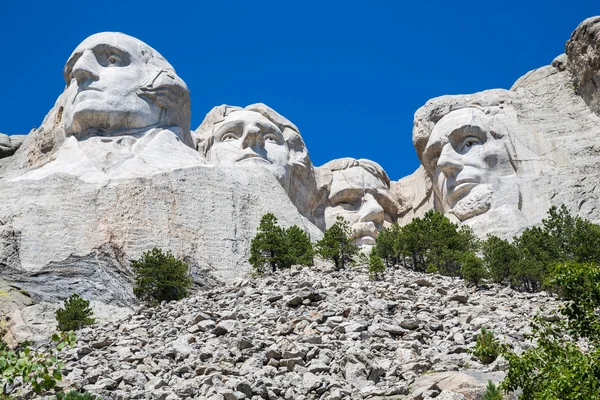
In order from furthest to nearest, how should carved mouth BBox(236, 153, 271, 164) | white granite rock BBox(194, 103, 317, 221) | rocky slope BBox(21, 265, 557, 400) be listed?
white granite rock BBox(194, 103, 317, 221)
carved mouth BBox(236, 153, 271, 164)
rocky slope BBox(21, 265, 557, 400)

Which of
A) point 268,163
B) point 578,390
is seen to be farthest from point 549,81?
point 578,390

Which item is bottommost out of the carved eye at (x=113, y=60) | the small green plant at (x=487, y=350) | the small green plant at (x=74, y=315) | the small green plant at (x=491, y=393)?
the small green plant at (x=491, y=393)

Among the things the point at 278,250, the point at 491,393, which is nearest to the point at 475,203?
the point at 278,250

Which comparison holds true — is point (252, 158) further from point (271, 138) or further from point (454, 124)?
point (454, 124)

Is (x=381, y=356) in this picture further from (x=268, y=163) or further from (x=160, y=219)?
(x=268, y=163)

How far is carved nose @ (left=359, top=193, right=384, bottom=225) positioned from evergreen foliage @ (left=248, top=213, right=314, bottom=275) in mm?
20008

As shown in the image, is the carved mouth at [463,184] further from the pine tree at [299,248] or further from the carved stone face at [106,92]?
the pine tree at [299,248]

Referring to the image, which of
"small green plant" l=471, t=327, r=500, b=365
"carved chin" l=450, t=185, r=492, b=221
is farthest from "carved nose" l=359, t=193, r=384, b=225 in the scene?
"small green plant" l=471, t=327, r=500, b=365

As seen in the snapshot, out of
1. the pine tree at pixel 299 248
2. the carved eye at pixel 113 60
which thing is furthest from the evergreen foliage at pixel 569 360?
the carved eye at pixel 113 60

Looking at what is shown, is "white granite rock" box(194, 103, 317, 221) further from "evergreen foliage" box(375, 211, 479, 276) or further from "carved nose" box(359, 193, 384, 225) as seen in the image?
"evergreen foliage" box(375, 211, 479, 276)

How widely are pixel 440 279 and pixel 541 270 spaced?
11.7 ft

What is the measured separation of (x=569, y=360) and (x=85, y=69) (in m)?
30.3

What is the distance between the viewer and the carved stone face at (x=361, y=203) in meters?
50.2

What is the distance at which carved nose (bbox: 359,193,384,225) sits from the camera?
51.3 meters
